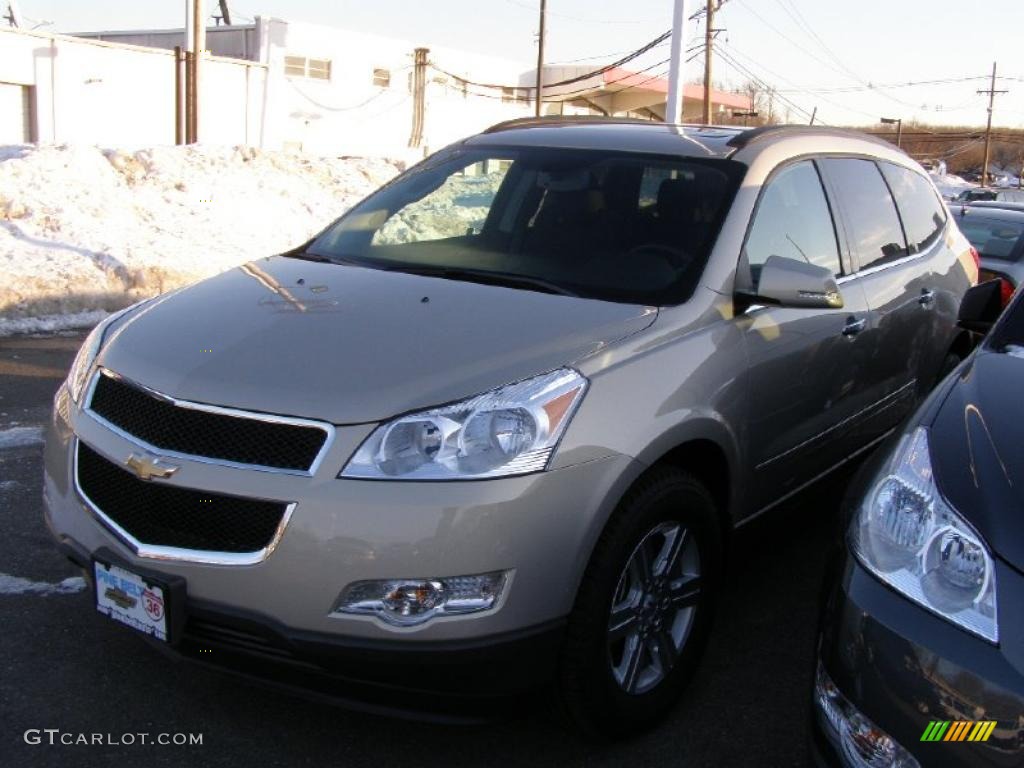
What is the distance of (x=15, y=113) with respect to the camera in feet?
83.9

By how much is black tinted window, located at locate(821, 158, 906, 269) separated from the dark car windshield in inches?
34.1

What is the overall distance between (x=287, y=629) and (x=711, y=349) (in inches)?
61.7

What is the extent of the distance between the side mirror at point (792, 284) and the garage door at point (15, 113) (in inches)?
1009

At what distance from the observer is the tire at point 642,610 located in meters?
2.81

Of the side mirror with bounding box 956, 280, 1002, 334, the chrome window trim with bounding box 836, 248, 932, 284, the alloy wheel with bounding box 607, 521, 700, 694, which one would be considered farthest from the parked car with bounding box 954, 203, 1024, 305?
the alloy wheel with bounding box 607, 521, 700, 694

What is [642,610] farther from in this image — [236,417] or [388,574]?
[236,417]

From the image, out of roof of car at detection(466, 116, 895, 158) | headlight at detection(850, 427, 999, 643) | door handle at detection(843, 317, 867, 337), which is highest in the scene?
roof of car at detection(466, 116, 895, 158)

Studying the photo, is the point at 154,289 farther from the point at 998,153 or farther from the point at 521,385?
the point at 998,153

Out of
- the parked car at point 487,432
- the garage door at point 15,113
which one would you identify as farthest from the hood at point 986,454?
the garage door at point 15,113

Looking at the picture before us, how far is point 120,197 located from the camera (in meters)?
12.0

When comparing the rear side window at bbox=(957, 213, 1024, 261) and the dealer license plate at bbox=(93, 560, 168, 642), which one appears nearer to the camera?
the dealer license plate at bbox=(93, 560, 168, 642)

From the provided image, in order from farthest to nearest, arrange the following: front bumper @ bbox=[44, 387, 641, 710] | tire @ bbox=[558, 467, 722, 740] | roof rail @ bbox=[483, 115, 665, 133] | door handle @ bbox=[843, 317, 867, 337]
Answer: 1. roof rail @ bbox=[483, 115, 665, 133]
2. door handle @ bbox=[843, 317, 867, 337]
3. tire @ bbox=[558, 467, 722, 740]
4. front bumper @ bbox=[44, 387, 641, 710]

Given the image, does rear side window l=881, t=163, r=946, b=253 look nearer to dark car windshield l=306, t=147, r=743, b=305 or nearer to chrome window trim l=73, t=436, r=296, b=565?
dark car windshield l=306, t=147, r=743, b=305

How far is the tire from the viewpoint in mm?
2811
